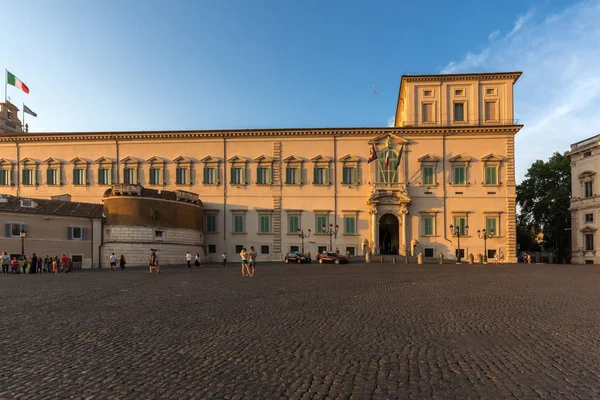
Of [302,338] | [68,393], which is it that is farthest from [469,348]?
[68,393]

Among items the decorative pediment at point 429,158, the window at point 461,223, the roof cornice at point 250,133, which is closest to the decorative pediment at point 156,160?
the roof cornice at point 250,133

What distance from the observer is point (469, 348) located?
6508mm

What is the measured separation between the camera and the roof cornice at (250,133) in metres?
38.8

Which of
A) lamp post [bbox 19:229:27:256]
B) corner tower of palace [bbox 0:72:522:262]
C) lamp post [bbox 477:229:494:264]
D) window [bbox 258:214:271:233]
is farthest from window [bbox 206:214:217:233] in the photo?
lamp post [bbox 477:229:494:264]

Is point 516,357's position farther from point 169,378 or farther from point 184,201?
point 184,201

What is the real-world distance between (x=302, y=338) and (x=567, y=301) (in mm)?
9113

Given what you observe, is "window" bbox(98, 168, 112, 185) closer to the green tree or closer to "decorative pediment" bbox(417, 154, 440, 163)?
"decorative pediment" bbox(417, 154, 440, 163)

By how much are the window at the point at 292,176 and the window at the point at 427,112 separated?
14140 millimetres

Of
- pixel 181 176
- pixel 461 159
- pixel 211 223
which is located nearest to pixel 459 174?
pixel 461 159

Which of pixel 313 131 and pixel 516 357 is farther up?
pixel 313 131

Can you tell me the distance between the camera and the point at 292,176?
40.4 metres

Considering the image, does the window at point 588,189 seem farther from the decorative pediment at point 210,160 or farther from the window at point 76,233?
the window at point 76,233

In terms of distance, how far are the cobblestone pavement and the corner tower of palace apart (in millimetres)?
27833

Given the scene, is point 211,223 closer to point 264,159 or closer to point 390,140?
point 264,159
